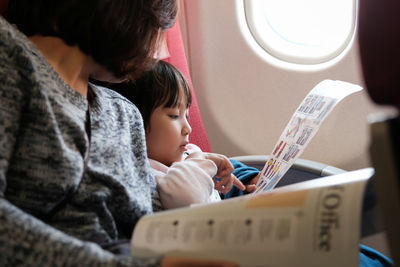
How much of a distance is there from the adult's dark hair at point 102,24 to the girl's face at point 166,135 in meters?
0.32

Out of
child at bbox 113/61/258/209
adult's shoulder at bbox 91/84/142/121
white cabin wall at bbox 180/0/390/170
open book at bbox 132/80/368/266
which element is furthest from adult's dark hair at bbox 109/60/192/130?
open book at bbox 132/80/368/266

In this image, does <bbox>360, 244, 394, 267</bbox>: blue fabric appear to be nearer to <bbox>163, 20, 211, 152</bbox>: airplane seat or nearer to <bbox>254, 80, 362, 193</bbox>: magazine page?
<bbox>254, 80, 362, 193</bbox>: magazine page

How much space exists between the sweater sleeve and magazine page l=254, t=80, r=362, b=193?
0.14m

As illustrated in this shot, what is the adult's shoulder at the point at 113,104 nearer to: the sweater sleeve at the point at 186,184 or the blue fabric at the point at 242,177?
the sweater sleeve at the point at 186,184

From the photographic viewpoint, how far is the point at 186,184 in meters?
1.03

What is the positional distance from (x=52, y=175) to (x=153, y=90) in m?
0.56

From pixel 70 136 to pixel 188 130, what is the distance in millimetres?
526

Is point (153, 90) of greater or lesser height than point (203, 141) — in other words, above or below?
above

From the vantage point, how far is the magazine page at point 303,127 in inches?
41.9

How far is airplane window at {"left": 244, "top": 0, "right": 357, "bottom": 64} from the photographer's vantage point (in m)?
1.67

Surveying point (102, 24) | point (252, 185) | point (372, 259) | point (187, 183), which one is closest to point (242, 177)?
point (252, 185)

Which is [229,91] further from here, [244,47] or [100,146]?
[100,146]

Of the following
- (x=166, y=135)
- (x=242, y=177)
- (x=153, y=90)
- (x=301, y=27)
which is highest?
(x=301, y=27)

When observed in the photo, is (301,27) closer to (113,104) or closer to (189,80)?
(189,80)
